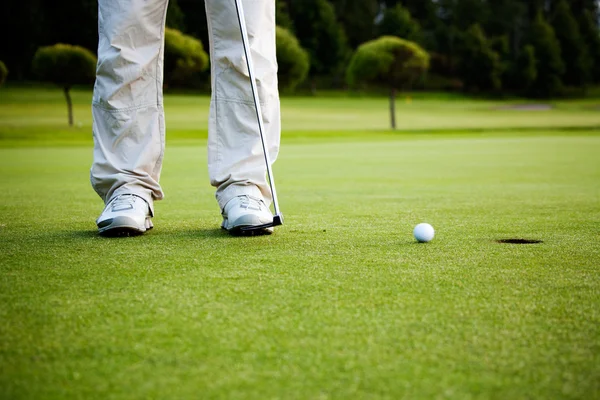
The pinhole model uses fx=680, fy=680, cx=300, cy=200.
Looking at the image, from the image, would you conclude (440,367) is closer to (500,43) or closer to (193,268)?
(193,268)

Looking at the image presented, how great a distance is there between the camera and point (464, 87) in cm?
5116

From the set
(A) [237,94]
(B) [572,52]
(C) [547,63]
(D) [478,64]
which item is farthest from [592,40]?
(A) [237,94]

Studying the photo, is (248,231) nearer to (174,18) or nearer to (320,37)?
(174,18)

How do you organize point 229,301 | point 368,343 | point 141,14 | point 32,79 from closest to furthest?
point 368,343, point 229,301, point 141,14, point 32,79

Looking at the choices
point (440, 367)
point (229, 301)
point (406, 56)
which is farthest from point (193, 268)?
point (406, 56)

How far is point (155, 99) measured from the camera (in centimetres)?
286

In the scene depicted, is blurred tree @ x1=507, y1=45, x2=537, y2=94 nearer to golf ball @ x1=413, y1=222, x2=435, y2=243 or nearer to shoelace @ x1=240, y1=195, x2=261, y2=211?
shoelace @ x1=240, y1=195, x2=261, y2=211

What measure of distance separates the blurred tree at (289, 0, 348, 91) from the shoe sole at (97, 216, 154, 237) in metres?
48.2

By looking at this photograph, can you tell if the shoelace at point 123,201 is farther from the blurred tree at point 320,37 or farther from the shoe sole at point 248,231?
the blurred tree at point 320,37

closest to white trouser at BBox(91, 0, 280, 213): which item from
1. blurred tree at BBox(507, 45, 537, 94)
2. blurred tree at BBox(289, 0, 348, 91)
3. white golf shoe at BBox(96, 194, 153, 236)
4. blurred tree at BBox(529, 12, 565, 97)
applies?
white golf shoe at BBox(96, 194, 153, 236)

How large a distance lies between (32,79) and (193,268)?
45186 millimetres

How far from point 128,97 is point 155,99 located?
0.37 feet

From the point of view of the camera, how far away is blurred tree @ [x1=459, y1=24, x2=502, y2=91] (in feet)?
158

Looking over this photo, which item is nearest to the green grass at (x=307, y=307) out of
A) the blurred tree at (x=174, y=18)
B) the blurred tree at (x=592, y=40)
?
the blurred tree at (x=174, y=18)
